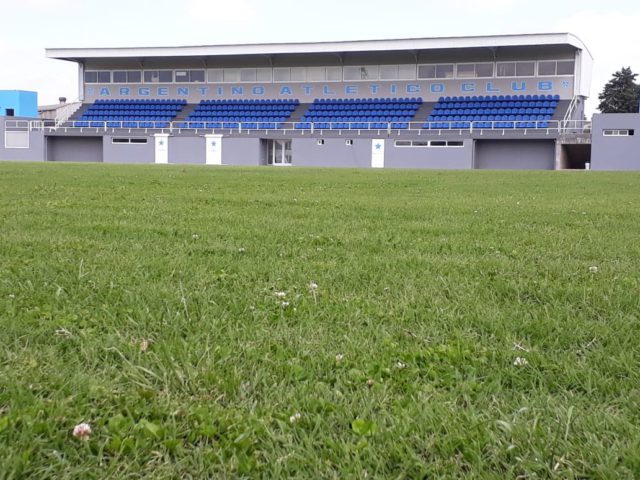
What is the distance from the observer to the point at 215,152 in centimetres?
4078

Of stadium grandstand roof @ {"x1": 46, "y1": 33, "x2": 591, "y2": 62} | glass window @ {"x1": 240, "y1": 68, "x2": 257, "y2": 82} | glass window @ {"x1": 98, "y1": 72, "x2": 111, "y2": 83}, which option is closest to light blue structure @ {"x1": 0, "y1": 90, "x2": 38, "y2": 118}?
glass window @ {"x1": 98, "y1": 72, "x2": 111, "y2": 83}

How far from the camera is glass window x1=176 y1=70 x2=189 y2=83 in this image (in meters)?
47.8

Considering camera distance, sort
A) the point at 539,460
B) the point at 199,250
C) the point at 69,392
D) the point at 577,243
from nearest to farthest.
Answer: the point at 539,460 < the point at 69,392 < the point at 199,250 < the point at 577,243

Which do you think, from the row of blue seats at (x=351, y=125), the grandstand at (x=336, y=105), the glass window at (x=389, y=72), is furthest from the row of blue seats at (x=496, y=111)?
the glass window at (x=389, y=72)

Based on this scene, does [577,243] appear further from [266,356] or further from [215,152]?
[215,152]

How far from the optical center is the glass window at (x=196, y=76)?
47.5 meters

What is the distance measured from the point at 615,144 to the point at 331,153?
15.0m

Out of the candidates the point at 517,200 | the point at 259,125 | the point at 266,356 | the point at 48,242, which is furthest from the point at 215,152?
the point at 266,356

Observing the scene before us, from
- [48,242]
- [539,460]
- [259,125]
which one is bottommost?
[539,460]

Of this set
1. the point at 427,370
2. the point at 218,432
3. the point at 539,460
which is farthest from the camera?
the point at 427,370

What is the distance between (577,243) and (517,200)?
499 cm

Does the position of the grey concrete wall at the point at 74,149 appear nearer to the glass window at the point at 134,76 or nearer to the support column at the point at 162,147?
the support column at the point at 162,147

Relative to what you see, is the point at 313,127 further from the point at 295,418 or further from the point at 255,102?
the point at 295,418

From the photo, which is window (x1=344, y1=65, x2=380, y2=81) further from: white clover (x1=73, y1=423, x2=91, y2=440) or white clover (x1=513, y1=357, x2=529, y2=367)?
white clover (x1=73, y1=423, x2=91, y2=440)
